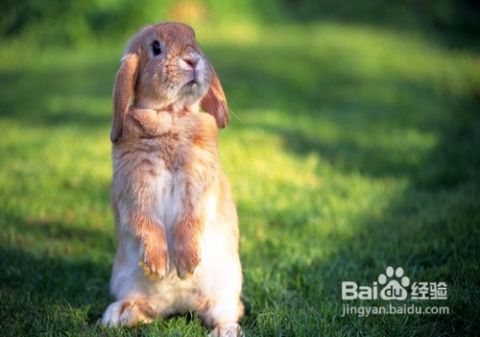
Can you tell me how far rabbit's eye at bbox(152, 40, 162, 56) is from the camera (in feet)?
10.2

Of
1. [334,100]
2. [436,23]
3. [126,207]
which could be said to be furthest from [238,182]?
[436,23]

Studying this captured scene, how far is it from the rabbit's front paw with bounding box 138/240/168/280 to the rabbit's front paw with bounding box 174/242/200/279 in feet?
0.19

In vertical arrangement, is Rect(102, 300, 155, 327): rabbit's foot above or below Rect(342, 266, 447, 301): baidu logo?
above

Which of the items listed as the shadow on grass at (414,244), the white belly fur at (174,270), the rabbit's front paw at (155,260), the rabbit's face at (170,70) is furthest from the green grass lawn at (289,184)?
the rabbit's face at (170,70)

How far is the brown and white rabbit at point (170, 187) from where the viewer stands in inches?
119

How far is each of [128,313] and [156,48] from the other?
→ 1.25 m

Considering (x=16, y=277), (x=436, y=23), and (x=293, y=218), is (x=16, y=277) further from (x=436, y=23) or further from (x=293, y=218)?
(x=436, y=23)

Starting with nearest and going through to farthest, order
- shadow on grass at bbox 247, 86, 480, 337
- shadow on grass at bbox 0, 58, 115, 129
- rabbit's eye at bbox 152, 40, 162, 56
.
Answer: rabbit's eye at bbox 152, 40, 162, 56
shadow on grass at bbox 247, 86, 480, 337
shadow on grass at bbox 0, 58, 115, 129

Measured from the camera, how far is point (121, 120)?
10.1ft

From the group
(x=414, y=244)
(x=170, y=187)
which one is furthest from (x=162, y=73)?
(x=414, y=244)

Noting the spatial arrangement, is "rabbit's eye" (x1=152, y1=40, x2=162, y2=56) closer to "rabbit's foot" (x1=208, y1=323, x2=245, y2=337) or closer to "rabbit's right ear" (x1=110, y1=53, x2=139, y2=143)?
"rabbit's right ear" (x1=110, y1=53, x2=139, y2=143)

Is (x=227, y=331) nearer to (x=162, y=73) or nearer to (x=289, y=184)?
(x=162, y=73)

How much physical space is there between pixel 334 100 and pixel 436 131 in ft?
5.83

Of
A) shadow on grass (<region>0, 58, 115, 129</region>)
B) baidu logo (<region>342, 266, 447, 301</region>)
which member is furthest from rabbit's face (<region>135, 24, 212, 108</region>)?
shadow on grass (<region>0, 58, 115, 129</region>)
